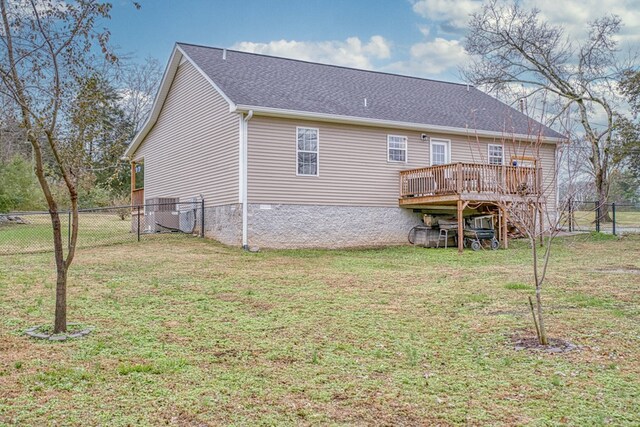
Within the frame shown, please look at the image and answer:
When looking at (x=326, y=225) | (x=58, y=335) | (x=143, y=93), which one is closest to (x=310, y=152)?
(x=326, y=225)

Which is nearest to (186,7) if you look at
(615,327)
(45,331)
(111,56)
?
(111,56)

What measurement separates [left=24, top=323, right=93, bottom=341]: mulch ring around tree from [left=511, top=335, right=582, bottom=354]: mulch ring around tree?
4.27 m

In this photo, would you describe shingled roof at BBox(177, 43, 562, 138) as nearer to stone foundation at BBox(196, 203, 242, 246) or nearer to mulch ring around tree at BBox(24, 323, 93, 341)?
stone foundation at BBox(196, 203, 242, 246)

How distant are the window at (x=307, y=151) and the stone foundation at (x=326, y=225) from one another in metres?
1.02

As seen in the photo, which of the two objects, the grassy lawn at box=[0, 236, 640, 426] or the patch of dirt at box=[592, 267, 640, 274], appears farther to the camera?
the patch of dirt at box=[592, 267, 640, 274]

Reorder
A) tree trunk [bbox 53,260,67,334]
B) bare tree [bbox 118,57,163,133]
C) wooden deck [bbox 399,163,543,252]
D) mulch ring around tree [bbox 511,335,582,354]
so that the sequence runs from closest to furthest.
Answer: mulch ring around tree [bbox 511,335,582,354]
tree trunk [bbox 53,260,67,334]
wooden deck [bbox 399,163,543,252]
bare tree [bbox 118,57,163,133]

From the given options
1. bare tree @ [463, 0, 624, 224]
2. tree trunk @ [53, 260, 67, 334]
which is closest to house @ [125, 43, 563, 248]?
bare tree @ [463, 0, 624, 224]

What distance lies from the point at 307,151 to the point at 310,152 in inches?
3.6

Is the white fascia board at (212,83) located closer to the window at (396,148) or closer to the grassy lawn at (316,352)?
the window at (396,148)

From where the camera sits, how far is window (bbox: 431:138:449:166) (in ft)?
55.1

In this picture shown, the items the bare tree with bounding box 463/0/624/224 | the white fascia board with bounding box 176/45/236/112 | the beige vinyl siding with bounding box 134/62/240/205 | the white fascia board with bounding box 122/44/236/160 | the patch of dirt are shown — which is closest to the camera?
the patch of dirt

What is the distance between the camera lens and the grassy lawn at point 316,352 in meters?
3.56

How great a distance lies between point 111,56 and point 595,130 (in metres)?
23.2

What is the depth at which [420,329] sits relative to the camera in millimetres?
5785
